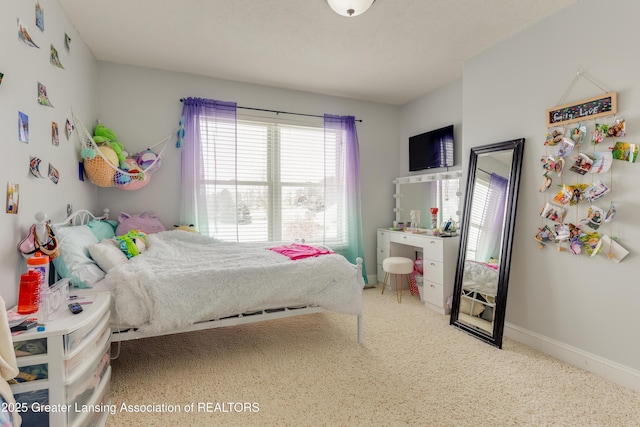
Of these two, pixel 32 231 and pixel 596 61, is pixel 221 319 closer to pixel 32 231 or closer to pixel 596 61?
pixel 32 231

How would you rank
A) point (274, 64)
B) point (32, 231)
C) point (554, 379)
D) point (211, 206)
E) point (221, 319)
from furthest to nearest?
point (211, 206) < point (274, 64) < point (221, 319) < point (554, 379) < point (32, 231)

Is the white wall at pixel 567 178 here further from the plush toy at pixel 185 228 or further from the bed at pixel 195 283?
the plush toy at pixel 185 228

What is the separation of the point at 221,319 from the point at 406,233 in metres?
2.46

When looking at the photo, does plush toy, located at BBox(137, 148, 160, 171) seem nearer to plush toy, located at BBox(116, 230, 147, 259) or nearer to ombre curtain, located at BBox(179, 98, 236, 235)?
ombre curtain, located at BBox(179, 98, 236, 235)

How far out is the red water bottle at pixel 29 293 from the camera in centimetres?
147

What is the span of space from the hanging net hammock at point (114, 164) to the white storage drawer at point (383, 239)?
9.32ft

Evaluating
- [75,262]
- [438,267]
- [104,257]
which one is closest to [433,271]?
[438,267]

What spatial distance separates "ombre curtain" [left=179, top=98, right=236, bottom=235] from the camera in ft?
11.2

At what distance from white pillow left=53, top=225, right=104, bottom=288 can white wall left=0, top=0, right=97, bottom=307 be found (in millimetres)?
173

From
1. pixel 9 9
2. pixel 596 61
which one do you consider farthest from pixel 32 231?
pixel 596 61

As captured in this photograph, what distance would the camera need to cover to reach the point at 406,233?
152 inches

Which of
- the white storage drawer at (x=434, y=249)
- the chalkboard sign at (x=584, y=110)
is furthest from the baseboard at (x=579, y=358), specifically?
the chalkboard sign at (x=584, y=110)

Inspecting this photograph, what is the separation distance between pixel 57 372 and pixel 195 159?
2500 mm

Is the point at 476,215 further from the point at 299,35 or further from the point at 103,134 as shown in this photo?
the point at 103,134
